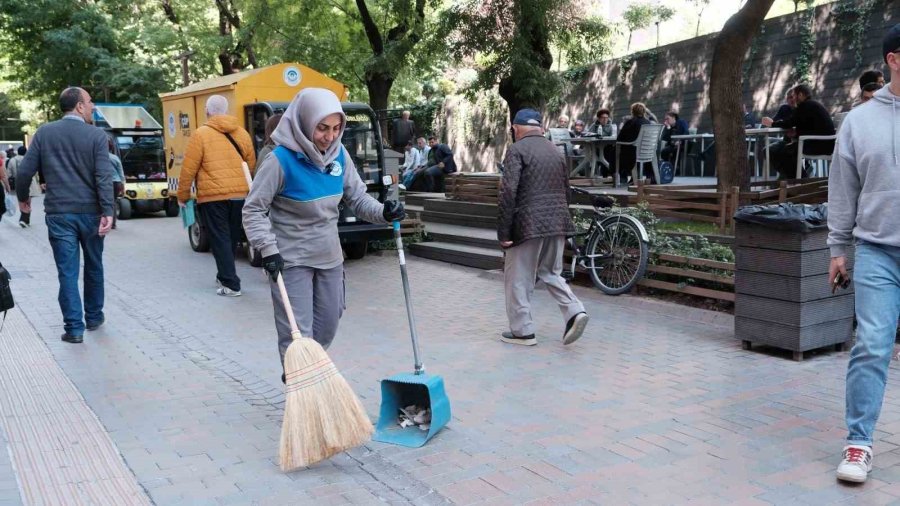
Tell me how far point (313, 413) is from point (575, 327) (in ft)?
10.0

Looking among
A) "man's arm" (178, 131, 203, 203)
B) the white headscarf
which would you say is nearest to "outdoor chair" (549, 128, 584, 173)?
"man's arm" (178, 131, 203, 203)

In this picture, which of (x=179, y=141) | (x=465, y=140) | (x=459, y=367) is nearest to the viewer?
(x=459, y=367)

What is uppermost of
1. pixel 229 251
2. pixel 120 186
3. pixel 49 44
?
pixel 49 44

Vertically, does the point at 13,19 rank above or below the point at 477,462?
above

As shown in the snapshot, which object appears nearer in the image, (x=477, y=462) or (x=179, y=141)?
(x=477, y=462)

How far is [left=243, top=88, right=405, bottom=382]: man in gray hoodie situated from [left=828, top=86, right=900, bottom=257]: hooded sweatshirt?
2251 millimetres

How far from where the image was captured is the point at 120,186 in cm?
765

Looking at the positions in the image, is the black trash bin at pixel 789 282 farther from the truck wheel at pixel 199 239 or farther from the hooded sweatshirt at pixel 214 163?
the truck wheel at pixel 199 239


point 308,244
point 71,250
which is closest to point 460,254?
point 71,250

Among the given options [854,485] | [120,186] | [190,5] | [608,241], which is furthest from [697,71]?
[190,5]

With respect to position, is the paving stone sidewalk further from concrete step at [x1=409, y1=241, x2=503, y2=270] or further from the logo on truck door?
the logo on truck door

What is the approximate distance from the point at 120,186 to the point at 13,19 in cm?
2381

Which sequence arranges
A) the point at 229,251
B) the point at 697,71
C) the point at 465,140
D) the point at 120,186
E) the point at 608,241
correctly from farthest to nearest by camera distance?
the point at 465,140, the point at 697,71, the point at 229,251, the point at 608,241, the point at 120,186

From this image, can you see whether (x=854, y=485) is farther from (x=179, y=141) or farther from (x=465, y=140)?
(x=465, y=140)
